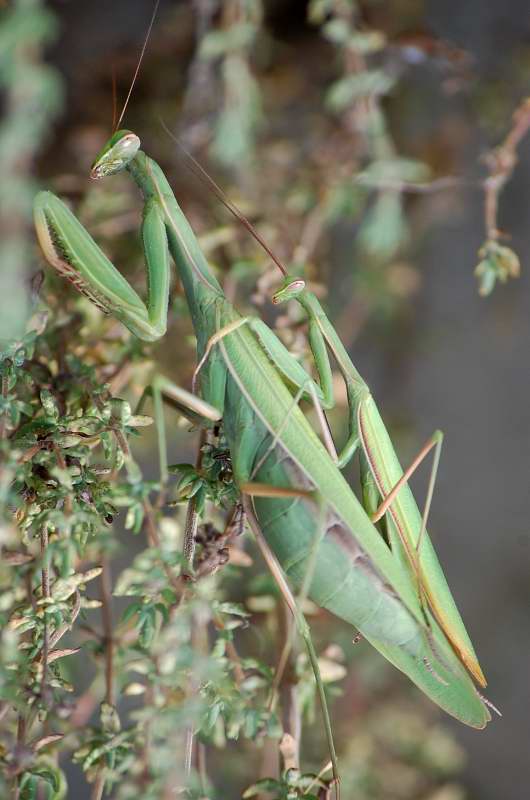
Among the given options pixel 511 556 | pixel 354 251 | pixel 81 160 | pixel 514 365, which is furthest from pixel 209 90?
pixel 511 556

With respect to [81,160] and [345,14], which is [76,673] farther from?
[345,14]

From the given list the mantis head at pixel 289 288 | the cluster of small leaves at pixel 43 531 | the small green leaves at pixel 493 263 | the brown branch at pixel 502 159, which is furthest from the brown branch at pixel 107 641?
the brown branch at pixel 502 159

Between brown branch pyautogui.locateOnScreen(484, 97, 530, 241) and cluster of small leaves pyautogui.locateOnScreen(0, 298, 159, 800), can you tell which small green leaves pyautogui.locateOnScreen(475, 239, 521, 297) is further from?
cluster of small leaves pyautogui.locateOnScreen(0, 298, 159, 800)

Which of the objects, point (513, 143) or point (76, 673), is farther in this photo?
point (76, 673)

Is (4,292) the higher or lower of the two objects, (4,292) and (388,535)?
the higher

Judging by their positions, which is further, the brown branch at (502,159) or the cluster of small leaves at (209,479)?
the brown branch at (502,159)

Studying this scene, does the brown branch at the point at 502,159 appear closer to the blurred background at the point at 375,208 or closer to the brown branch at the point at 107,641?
the blurred background at the point at 375,208
